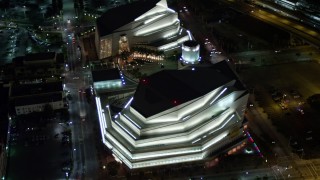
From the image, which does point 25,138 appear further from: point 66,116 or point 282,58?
point 282,58

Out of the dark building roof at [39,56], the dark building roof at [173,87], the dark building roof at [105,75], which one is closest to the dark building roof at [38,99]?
the dark building roof at [105,75]

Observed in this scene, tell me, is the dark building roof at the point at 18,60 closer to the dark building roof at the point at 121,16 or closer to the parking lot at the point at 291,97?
the dark building roof at the point at 121,16

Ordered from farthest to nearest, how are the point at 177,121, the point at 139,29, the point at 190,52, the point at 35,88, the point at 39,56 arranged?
the point at 139,29 → the point at 39,56 → the point at 190,52 → the point at 35,88 → the point at 177,121

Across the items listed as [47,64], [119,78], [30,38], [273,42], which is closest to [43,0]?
[30,38]

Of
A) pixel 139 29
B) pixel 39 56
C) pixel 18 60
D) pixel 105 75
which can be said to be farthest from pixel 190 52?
pixel 18 60

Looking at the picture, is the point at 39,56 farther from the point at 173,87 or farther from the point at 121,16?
the point at 173,87

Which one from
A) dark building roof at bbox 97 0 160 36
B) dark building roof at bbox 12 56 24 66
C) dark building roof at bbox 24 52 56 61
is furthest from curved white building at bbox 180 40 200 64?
dark building roof at bbox 12 56 24 66
